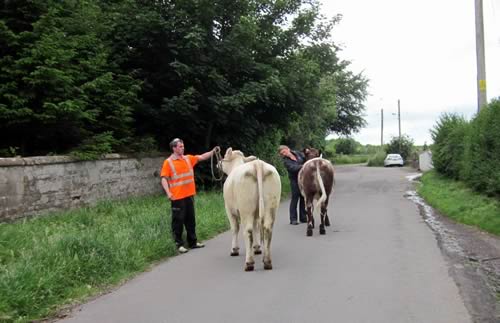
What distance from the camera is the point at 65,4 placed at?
49.1 feet

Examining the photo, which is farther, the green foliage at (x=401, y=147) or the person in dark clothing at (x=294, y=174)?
the green foliage at (x=401, y=147)

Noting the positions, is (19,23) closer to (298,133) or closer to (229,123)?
(229,123)

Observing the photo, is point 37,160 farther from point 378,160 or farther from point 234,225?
point 378,160

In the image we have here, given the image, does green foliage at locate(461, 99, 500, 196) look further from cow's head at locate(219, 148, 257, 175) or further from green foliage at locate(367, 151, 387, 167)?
green foliage at locate(367, 151, 387, 167)

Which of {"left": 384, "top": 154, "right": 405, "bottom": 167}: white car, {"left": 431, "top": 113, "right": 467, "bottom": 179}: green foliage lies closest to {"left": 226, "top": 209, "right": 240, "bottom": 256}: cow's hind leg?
{"left": 431, "top": 113, "right": 467, "bottom": 179}: green foliage

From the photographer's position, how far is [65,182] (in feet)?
41.4

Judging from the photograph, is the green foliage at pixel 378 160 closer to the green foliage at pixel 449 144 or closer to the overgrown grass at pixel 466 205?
the green foliage at pixel 449 144

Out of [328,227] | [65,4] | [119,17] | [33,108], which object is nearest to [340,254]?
[328,227]

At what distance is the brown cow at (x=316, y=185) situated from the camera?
1094cm

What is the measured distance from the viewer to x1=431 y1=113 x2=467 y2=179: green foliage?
21828 mm

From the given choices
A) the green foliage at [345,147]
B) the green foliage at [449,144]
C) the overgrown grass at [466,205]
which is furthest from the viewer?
the green foliage at [345,147]

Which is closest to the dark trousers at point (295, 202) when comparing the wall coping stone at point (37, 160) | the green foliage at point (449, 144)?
the wall coping stone at point (37, 160)

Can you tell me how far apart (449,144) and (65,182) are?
17706mm

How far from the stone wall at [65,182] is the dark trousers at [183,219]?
12.2ft
